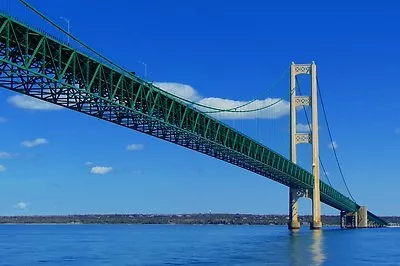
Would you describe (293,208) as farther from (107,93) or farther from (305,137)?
(107,93)

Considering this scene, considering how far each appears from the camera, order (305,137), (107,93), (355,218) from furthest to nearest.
A: (355,218) < (305,137) < (107,93)

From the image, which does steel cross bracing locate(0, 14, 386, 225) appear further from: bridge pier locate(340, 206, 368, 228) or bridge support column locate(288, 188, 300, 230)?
bridge pier locate(340, 206, 368, 228)

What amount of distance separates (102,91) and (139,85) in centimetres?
465

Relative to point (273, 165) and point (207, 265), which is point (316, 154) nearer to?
point (273, 165)

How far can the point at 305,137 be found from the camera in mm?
105562

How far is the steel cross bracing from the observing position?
119 ft

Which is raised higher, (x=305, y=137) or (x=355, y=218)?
(x=305, y=137)

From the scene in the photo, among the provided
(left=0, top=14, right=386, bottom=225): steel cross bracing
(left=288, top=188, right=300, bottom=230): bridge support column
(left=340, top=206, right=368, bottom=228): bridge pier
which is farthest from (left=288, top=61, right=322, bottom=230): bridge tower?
(left=340, top=206, right=368, bottom=228): bridge pier

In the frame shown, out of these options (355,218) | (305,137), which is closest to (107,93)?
(305,137)

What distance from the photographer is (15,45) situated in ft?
118

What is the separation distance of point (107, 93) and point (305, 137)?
6332cm

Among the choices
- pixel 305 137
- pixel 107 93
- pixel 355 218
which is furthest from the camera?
pixel 355 218

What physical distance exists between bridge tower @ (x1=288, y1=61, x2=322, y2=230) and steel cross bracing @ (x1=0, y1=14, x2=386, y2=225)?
25179mm

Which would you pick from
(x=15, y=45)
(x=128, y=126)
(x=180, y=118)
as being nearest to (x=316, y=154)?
(x=180, y=118)
